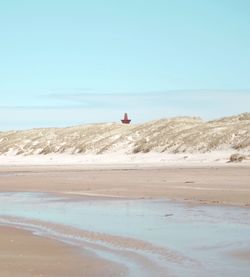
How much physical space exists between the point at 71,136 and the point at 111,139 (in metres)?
8.00

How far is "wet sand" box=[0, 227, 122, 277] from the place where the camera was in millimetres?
7469

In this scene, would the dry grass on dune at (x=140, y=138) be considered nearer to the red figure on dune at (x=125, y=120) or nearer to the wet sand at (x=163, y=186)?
the red figure on dune at (x=125, y=120)

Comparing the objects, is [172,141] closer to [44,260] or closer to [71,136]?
[71,136]

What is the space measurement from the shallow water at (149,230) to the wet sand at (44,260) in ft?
1.03

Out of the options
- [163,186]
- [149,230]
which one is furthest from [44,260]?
[163,186]

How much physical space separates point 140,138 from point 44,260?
37.5 meters

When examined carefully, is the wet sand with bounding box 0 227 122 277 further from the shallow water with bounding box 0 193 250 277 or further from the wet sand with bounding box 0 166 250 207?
the wet sand with bounding box 0 166 250 207

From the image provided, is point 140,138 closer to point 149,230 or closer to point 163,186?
point 163,186

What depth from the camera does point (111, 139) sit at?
48250mm

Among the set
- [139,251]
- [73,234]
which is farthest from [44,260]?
[73,234]

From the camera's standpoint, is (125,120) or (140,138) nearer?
(140,138)

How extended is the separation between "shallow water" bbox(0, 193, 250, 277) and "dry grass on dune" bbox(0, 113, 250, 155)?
20573 mm

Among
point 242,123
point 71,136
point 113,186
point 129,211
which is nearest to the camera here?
point 129,211

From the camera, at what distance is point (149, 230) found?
10781 millimetres
